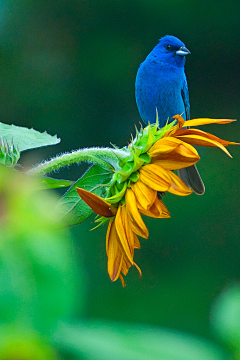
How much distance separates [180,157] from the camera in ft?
1.39

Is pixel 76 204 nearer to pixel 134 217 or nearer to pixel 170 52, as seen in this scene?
pixel 134 217

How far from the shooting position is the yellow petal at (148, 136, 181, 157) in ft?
1.43

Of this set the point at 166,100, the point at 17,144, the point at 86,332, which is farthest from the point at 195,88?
the point at 86,332

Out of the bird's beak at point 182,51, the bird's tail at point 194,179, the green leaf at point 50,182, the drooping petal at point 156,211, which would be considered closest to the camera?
the green leaf at point 50,182

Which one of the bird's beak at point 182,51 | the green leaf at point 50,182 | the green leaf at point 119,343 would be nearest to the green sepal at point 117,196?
the green leaf at point 50,182

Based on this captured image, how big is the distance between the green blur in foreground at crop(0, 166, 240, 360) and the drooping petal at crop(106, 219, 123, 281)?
22 cm

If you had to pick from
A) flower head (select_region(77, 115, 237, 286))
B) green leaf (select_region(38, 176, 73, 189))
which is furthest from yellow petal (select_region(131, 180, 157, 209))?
green leaf (select_region(38, 176, 73, 189))

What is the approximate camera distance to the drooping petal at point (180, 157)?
42 centimetres

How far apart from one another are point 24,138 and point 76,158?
0.11 m

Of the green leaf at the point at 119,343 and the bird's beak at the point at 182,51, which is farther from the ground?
the bird's beak at the point at 182,51

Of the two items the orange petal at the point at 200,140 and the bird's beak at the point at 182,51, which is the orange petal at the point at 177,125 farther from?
the bird's beak at the point at 182,51

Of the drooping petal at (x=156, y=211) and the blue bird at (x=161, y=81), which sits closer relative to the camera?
the drooping petal at (x=156, y=211)

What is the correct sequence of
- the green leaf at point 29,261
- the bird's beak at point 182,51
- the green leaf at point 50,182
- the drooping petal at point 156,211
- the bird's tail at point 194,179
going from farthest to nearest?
the bird's beak at point 182,51, the bird's tail at point 194,179, the drooping petal at point 156,211, the green leaf at point 50,182, the green leaf at point 29,261

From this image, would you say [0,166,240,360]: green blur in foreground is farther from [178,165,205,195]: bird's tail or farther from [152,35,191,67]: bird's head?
[152,35,191,67]: bird's head
